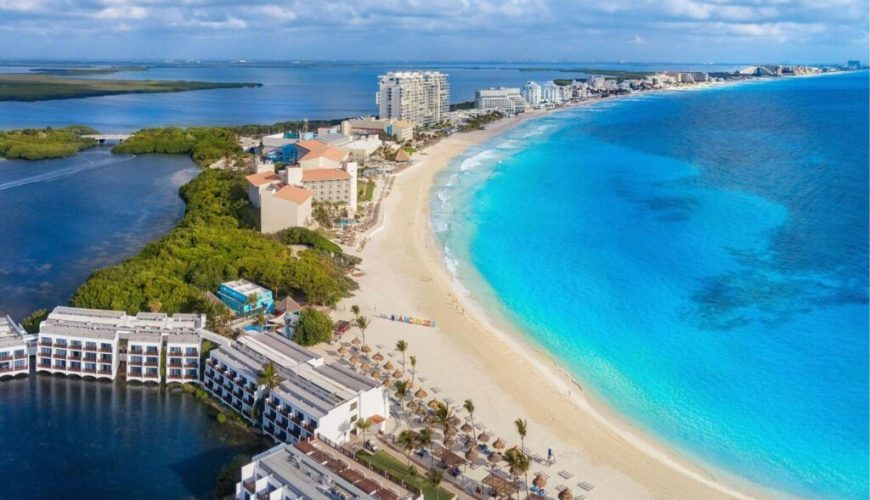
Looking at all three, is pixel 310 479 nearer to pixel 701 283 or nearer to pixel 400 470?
pixel 400 470

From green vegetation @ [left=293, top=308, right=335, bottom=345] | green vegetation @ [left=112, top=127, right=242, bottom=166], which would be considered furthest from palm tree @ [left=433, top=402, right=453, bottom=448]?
green vegetation @ [left=112, top=127, right=242, bottom=166]

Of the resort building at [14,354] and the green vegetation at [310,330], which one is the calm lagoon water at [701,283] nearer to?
the green vegetation at [310,330]

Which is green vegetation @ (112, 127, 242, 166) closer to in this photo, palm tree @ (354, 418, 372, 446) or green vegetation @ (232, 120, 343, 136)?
green vegetation @ (232, 120, 343, 136)

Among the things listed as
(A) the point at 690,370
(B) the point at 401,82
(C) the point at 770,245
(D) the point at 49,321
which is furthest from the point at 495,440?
(B) the point at 401,82

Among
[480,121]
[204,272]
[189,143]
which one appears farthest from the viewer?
[480,121]

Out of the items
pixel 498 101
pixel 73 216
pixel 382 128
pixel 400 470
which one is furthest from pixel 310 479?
pixel 498 101

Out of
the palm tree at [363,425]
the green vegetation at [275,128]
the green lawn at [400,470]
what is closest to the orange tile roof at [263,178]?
the palm tree at [363,425]
